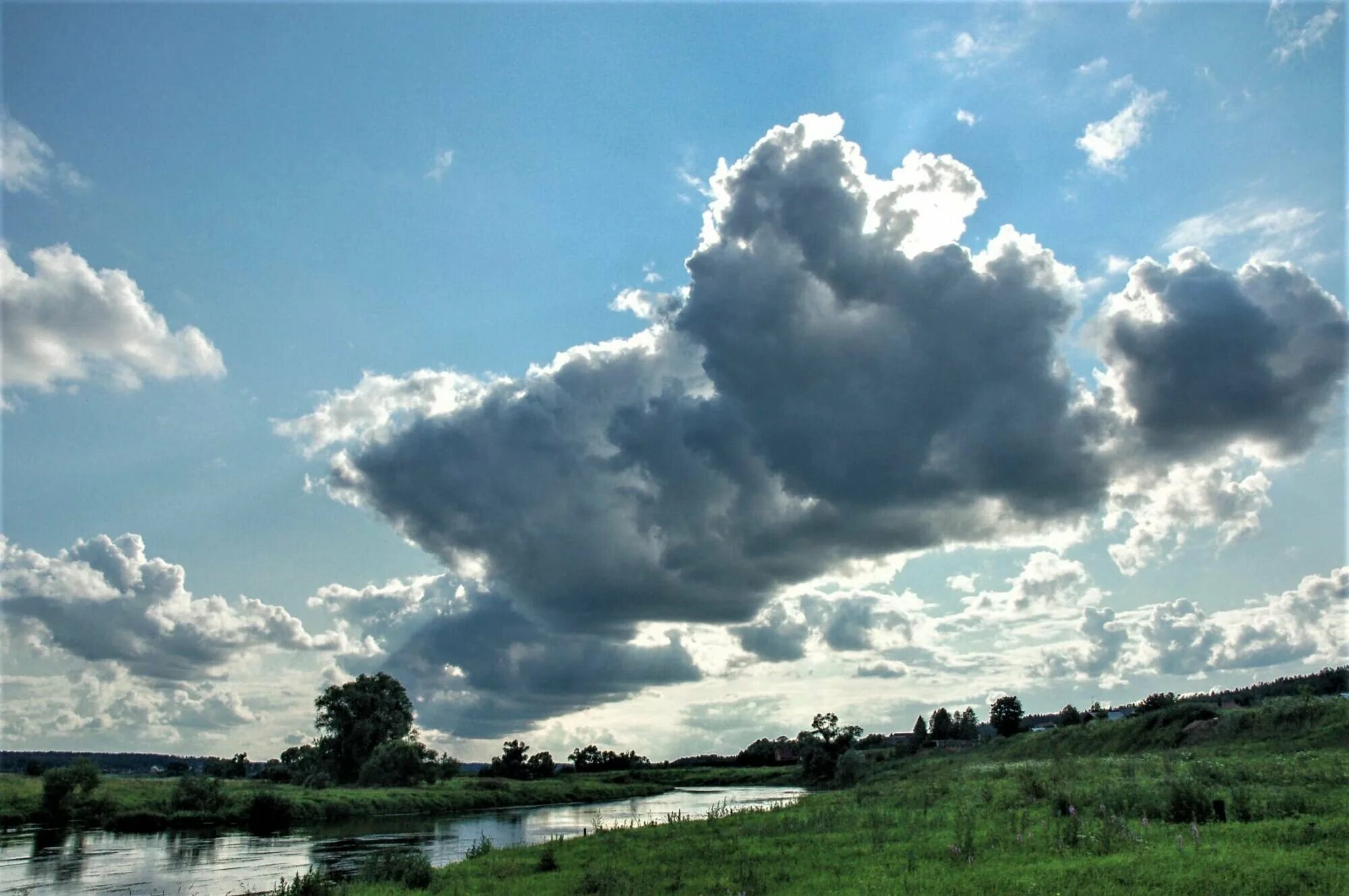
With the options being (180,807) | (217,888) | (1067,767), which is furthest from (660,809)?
(217,888)

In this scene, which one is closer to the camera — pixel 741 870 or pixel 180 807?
pixel 741 870

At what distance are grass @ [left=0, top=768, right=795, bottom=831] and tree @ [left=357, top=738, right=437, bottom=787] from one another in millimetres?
2087

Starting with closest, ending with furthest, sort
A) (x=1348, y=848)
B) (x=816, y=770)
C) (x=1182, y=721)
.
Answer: (x=1348, y=848) < (x=1182, y=721) < (x=816, y=770)

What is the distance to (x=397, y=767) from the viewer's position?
116 meters

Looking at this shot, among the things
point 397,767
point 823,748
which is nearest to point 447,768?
point 397,767

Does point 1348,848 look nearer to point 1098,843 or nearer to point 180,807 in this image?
point 1098,843

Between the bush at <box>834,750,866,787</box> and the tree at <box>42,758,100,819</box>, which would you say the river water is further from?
the bush at <box>834,750,866,787</box>

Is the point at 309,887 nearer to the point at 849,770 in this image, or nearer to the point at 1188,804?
the point at 1188,804

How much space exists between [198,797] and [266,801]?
5.83 meters

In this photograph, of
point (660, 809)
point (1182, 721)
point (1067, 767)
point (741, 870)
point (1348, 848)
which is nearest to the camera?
point (1348, 848)

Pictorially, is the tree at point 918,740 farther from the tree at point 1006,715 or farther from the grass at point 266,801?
the grass at point 266,801

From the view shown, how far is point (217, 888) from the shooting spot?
3684 centimetres

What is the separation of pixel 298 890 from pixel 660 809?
74.1 metres

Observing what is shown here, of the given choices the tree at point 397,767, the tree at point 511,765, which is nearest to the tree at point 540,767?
the tree at point 511,765
